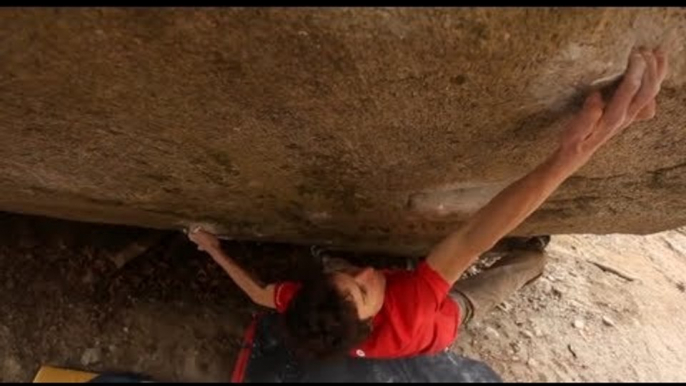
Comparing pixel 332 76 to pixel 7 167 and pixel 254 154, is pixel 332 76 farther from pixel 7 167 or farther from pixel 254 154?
pixel 7 167

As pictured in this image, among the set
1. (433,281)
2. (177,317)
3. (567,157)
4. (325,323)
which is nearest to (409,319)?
(433,281)

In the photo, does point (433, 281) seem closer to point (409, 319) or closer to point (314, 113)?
point (409, 319)

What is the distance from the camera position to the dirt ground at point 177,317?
327cm

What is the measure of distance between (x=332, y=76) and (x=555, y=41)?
0.59 metres

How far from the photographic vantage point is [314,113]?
2205 mm

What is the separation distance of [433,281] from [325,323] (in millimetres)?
471

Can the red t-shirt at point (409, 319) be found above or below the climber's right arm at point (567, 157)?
below

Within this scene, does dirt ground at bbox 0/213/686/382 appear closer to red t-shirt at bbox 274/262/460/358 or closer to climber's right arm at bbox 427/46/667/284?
red t-shirt at bbox 274/262/460/358

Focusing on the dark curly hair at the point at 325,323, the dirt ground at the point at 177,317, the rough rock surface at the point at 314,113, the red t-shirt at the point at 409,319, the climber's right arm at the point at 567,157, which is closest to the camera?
the rough rock surface at the point at 314,113

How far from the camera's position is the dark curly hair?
232 centimetres

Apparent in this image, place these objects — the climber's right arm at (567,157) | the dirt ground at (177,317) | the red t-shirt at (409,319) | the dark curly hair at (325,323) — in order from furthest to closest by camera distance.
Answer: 1. the dirt ground at (177,317)
2. the red t-shirt at (409,319)
3. the dark curly hair at (325,323)
4. the climber's right arm at (567,157)

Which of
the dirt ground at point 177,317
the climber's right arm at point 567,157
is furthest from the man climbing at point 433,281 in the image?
the dirt ground at point 177,317

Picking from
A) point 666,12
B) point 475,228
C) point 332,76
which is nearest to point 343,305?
point 475,228

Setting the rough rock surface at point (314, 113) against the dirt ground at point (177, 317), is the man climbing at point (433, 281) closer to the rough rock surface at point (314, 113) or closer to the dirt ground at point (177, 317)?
the rough rock surface at point (314, 113)
